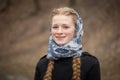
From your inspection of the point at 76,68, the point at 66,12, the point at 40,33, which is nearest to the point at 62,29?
the point at 66,12

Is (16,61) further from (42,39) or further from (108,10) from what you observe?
(108,10)

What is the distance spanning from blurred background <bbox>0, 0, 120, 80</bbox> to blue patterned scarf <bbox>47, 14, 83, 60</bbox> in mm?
3741

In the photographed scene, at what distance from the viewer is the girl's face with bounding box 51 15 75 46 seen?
1681 mm

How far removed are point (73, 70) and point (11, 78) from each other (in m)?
4.03

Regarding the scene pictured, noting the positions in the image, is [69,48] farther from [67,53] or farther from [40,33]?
[40,33]

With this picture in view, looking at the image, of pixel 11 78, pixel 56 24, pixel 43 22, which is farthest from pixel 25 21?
pixel 56 24

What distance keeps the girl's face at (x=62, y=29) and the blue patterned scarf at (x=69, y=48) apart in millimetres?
21

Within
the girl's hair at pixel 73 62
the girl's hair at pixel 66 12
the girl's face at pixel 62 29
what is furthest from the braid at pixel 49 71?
the girl's hair at pixel 66 12

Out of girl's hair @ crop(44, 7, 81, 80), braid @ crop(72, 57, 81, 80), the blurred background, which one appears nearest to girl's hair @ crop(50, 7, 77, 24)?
girl's hair @ crop(44, 7, 81, 80)

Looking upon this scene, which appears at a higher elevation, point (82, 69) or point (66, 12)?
point (66, 12)

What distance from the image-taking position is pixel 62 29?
1688 millimetres

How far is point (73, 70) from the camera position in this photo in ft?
5.51

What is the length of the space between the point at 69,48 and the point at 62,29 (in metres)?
0.09

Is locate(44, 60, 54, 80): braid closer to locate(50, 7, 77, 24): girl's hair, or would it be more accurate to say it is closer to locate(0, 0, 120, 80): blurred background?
locate(50, 7, 77, 24): girl's hair
